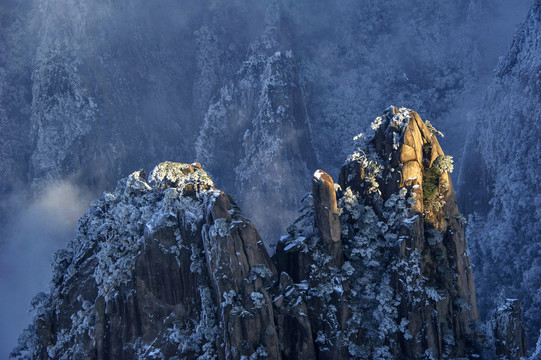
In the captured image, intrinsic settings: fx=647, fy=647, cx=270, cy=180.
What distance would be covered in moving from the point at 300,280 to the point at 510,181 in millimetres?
57883

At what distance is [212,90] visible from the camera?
15750cm

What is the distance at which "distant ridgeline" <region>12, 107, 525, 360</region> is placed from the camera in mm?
62406

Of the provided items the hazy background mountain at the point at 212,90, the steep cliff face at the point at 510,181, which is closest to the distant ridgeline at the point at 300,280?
the steep cliff face at the point at 510,181

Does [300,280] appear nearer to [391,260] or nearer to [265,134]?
[391,260]

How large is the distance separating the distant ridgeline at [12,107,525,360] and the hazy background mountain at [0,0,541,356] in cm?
7082

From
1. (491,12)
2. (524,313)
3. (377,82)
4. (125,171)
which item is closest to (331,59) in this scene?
(377,82)

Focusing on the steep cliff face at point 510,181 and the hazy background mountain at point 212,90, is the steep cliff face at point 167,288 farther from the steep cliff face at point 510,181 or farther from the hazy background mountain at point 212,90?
the hazy background mountain at point 212,90

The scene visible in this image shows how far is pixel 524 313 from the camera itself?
9556 centimetres

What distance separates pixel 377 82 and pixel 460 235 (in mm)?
90473

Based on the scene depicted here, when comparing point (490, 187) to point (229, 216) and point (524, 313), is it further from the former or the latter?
point (229, 216)

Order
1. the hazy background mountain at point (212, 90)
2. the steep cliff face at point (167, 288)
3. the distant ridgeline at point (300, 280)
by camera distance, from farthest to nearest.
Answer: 1. the hazy background mountain at point (212, 90)
2. the distant ridgeline at point (300, 280)
3. the steep cliff face at point (167, 288)

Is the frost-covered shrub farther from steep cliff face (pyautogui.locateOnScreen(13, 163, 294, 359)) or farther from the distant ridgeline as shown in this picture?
steep cliff face (pyautogui.locateOnScreen(13, 163, 294, 359))

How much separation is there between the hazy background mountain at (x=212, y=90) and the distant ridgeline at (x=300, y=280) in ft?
232

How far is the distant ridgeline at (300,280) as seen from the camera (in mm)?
62406
